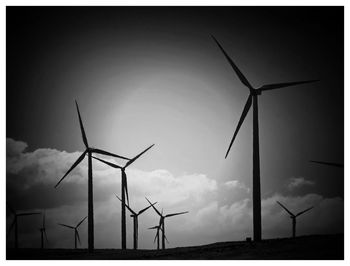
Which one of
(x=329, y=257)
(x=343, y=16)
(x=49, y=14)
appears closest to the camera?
(x=329, y=257)

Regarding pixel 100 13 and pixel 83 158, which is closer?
pixel 100 13

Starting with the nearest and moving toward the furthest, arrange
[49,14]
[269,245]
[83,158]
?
[269,245] → [49,14] → [83,158]

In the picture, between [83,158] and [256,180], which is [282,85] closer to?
[256,180]

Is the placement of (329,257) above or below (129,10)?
below

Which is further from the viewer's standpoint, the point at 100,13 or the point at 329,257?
the point at 100,13

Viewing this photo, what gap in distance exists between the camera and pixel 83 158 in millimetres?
48594

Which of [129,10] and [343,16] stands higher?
[129,10]

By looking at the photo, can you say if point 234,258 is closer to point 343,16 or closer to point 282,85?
point 282,85
